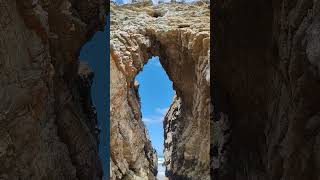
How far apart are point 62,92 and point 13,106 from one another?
140 inches

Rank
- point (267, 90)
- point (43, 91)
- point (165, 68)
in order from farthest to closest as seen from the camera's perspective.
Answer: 1. point (165, 68)
2. point (267, 90)
3. point (43, 91)

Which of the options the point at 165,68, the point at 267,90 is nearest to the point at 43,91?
the point at 267,90

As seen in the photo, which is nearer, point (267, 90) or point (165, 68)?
point (267, 90)

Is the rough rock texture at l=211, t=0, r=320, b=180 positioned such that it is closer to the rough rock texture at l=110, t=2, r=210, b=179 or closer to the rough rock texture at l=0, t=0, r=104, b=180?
the rough rock texture at l=0, t=0, r=104, b=180

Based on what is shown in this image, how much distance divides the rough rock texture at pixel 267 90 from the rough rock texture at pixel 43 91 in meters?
3.71

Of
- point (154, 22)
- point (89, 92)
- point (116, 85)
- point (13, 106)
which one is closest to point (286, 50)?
point (13, 106)

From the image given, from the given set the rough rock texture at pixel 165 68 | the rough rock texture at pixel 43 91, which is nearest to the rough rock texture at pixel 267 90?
the rough rock texture at pixel 43 91

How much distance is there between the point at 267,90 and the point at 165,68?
14.6 meters

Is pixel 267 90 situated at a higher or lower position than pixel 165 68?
higher

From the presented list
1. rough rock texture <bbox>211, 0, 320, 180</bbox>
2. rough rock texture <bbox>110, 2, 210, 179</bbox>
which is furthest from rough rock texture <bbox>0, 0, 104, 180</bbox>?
rough rock texture <bbox>110, 2, 210, 179</bbox>

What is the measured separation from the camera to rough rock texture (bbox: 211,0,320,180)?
5586 millimetres

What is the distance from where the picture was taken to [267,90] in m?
9.59

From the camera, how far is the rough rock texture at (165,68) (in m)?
21.6

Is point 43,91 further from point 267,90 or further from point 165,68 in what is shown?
point 165,68
